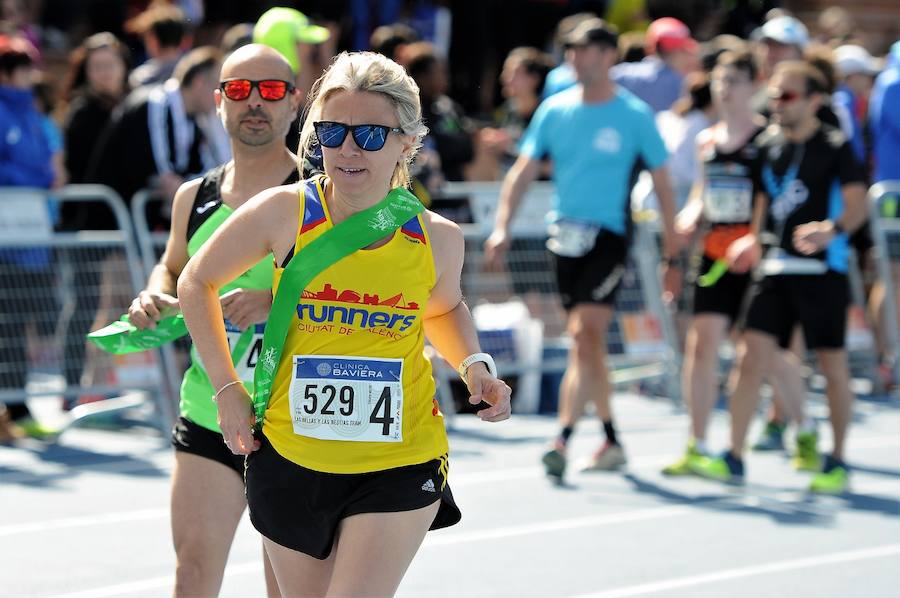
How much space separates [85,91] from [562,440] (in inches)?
166

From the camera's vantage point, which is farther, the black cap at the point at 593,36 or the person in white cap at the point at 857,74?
the person in white cap at the point at 857,74

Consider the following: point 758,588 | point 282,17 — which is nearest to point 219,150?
point 282,17

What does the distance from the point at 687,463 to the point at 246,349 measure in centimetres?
464

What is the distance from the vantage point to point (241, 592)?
6.01 m

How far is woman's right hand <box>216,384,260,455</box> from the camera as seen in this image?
3.65 m

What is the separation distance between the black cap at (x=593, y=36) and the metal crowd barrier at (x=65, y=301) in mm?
2959

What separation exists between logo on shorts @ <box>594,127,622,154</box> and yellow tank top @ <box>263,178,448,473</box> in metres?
5.04

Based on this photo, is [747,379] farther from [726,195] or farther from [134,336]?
[134,336]

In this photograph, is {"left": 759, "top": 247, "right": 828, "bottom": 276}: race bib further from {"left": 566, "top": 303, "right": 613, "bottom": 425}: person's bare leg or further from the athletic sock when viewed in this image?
the athletic sock

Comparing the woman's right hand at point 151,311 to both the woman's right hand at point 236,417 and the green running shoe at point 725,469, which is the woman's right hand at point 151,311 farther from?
the green running shoe at point 725,469

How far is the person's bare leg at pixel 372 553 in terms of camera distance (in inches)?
141

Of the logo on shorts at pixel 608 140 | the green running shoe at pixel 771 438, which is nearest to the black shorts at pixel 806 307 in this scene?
the logo on shorts at pixel 608 140

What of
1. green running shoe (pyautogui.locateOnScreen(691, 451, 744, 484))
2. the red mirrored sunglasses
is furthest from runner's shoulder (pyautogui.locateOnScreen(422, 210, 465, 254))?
green running shoe (pyautogui.locateOnScreen(691, 451, 744, 484))

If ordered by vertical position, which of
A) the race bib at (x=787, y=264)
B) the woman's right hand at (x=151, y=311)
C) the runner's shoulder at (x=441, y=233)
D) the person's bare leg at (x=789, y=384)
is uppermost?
the runner's shoulder at (x=441, y=233)
